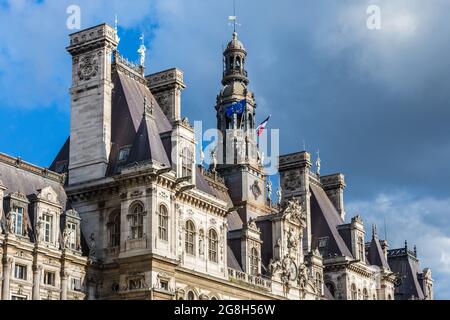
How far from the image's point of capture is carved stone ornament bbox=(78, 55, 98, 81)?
217 ft

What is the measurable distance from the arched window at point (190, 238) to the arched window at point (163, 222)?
399 centimetres

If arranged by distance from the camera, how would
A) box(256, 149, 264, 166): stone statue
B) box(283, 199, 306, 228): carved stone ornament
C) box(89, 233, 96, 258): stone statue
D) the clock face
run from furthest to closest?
1. box(256, 149, 264, 166): stone statue
2. box(283, 199, 306, 228): carved stone ornament
3. the clock face
4. box(89, 233, 96, 258): stone statue

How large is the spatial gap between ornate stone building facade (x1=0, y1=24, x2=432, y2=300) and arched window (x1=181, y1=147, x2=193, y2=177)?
14 centimetres

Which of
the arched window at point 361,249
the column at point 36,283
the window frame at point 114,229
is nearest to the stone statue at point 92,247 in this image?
the window frame at point 114,229

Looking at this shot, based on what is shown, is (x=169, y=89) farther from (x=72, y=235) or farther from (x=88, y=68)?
(x=72, y=235)

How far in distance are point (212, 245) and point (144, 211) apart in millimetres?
9699

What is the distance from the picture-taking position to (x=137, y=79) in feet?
241

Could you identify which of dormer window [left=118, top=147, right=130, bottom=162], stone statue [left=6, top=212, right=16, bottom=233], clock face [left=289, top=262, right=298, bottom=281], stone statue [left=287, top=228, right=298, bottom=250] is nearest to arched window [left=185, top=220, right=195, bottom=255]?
dormer window [left=118, top=147, right=130, bottom=162]

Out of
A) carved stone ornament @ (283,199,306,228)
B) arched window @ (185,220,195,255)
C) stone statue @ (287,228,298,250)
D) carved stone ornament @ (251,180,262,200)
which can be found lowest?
arched window @ (185,220,195,255)

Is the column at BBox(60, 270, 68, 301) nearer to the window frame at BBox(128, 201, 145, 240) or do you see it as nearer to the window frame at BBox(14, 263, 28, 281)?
the window frame at BBox(14, 263, 28, 281)

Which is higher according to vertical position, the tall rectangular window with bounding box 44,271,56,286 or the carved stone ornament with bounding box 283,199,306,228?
the carved stone ornament with bounding box 283,199,306,228

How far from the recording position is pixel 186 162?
6525 cm

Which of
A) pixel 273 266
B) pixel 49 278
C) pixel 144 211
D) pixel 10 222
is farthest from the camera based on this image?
pixel 273 266

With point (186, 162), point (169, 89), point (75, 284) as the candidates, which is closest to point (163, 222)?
point (186, 162)
